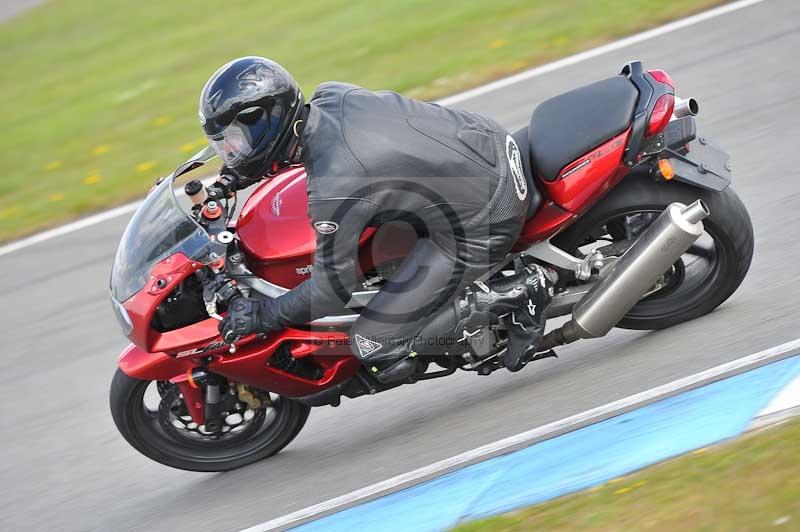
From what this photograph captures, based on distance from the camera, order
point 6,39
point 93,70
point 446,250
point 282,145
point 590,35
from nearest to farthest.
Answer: point 282,145 → point 446,250 → point 590,35 → point 93,70 → point 6,39

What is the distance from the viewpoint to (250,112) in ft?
13.2

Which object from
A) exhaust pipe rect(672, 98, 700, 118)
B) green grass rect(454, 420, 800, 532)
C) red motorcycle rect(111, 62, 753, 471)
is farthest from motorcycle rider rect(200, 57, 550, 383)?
→ green grass rect(454, 420, 800, 532)

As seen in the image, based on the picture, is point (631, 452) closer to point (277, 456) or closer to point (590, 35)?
point (277, 456)

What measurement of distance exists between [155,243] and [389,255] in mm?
1015

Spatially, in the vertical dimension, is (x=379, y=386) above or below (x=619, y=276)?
below

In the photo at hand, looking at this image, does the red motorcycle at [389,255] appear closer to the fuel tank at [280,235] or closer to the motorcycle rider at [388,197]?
the fuel tank at [280,235]

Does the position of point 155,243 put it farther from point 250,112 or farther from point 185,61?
point 185,61

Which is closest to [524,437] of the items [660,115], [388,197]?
[388,197]

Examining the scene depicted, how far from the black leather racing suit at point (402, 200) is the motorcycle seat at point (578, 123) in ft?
0.52

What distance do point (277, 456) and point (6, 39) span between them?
1080cm

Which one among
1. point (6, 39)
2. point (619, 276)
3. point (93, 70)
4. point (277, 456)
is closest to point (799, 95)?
point (619, 276)

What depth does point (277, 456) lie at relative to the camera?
514 cm

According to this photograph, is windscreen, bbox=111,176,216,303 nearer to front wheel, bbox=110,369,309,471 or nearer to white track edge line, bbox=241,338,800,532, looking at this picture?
front wheel, bbox=110,369,309,471

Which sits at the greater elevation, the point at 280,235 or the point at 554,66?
the point at 280,235
